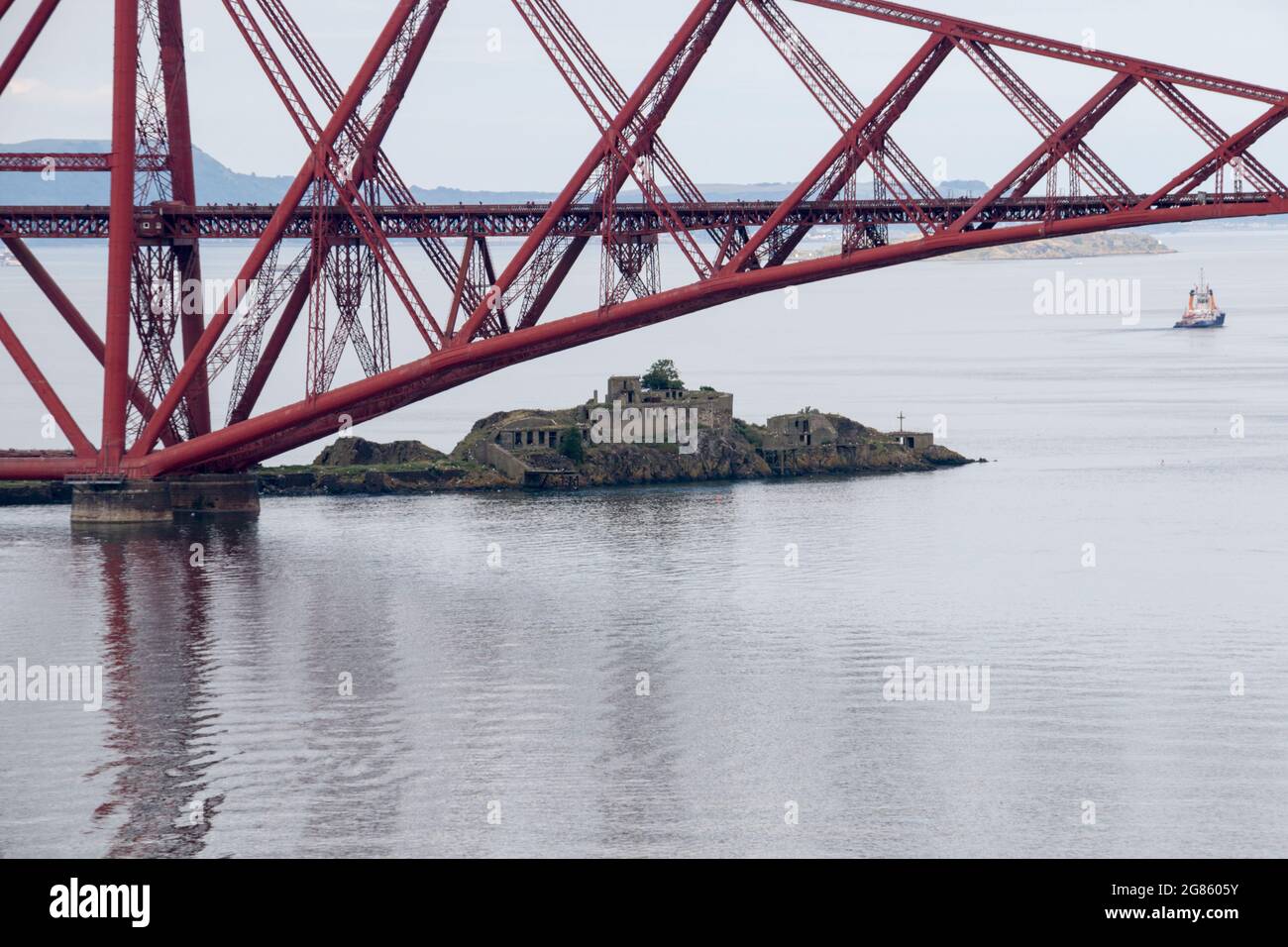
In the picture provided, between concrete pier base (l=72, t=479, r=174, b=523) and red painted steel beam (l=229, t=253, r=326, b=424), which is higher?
red painted steel beam (l=229, t=253, r=326, b=424)

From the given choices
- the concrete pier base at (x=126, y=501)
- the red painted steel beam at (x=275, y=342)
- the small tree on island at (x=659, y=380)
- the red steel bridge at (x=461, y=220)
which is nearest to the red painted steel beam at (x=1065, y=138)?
the red steel bridge at (x=461, y=220)

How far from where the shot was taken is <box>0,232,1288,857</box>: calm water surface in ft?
146

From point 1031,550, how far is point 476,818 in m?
41.8

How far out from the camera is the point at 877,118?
2844 inches

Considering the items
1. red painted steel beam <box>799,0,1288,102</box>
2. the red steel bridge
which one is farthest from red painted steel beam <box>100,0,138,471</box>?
red painted steel beam <box>799,0,1288,102</box>

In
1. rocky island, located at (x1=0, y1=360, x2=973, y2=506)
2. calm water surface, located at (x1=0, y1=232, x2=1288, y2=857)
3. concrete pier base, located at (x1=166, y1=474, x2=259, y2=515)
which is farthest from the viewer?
rocky island, located at (x1=0, y1=360, x2=973, y2=506)

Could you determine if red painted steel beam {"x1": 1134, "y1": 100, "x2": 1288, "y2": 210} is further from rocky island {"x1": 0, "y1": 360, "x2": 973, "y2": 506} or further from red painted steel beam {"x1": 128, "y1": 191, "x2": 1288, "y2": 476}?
rocky island {"x1": 0, "y1": 360, "x2": 973, "y2": 506}

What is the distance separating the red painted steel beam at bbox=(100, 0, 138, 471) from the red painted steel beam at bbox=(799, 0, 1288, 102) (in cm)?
2546

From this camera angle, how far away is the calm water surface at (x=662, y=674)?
44531mm

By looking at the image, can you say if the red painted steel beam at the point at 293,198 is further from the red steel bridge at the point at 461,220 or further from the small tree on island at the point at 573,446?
the small tree on island at the point at 573,446

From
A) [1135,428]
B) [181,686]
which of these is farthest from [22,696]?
[1135,428]

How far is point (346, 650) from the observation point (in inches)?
2436
